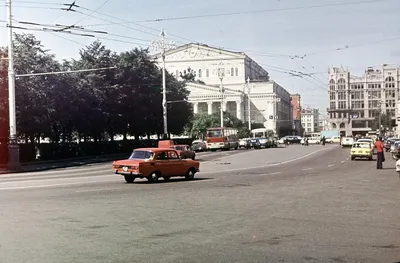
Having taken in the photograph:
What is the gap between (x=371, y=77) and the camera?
95062 millimetres

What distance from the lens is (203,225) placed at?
1189 cm

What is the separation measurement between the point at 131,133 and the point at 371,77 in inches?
1795

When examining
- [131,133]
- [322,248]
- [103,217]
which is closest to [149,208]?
[103,217]

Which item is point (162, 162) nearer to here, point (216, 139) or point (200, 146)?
point (216, 139)

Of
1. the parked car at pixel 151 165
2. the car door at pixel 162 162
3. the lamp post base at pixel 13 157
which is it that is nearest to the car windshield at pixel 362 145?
the parked car at pixel 151 165

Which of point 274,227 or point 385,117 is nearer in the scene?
point 274,227

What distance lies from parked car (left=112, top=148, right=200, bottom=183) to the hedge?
75.6ft

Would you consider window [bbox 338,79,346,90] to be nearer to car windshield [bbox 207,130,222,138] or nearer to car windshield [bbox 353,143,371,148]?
car windshield [bbox 207,130,222,138]

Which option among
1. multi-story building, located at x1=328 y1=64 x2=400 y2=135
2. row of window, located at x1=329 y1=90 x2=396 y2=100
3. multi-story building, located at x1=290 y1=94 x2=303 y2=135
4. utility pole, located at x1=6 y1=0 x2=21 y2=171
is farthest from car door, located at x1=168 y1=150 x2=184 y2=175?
multi-story building, located at x1=290 y1=94 x2=303 y2=135

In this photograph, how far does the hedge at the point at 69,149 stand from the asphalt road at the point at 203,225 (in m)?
28.7

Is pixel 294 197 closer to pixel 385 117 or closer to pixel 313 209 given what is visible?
pixel 313 209

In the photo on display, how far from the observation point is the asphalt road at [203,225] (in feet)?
29.3

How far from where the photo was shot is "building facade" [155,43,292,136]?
395ft

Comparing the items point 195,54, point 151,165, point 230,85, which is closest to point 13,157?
point 151,165
